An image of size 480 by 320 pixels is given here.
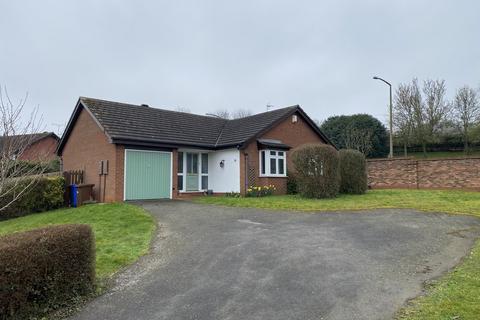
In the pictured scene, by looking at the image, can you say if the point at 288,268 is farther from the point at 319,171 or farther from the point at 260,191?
the point at 260,191

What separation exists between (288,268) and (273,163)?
14.3 metres

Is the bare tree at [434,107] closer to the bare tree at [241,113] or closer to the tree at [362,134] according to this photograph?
the tree at [362,134]

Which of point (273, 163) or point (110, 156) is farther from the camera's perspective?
point (273, 163)

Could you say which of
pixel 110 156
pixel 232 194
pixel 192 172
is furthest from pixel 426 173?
pixel 110 156

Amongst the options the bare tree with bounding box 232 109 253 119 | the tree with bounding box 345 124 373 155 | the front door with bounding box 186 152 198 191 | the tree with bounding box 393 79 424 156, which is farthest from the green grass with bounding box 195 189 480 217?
the bare tree with bounding box 232 109 253 119

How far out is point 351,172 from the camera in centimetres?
1847

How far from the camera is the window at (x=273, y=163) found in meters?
20.5

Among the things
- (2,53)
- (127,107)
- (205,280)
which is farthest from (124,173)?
(205,280)

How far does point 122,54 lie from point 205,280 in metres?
16.5

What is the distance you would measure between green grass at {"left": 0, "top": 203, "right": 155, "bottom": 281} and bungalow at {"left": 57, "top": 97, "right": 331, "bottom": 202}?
2.92 metres

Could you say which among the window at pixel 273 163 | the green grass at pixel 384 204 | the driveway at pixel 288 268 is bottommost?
the driveway at pixel 288 268

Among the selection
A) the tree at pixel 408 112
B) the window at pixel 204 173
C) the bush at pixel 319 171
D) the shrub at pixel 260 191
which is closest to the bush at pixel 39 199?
the window at pixel 204 173

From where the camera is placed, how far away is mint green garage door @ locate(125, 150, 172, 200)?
1747cm

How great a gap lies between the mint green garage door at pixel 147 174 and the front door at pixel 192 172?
1.79 m
